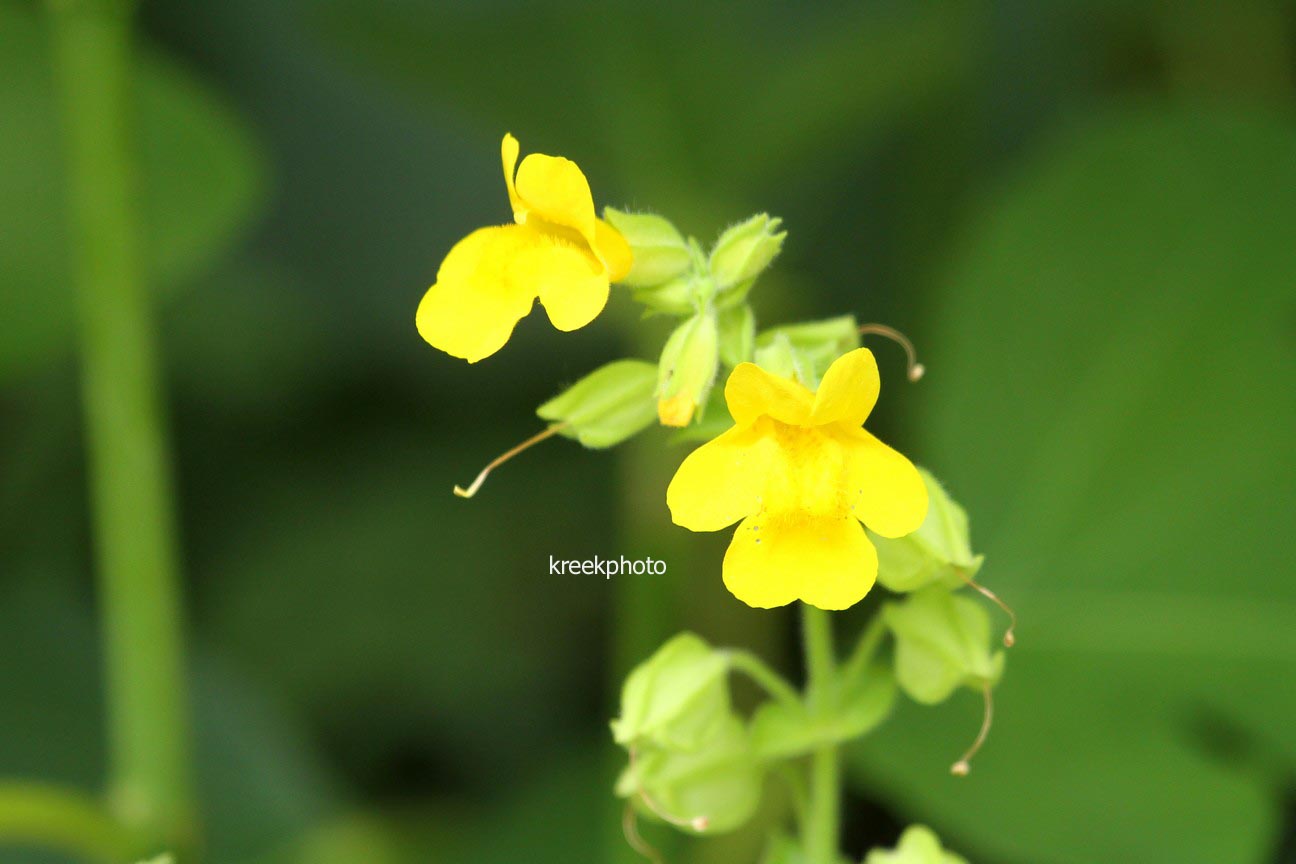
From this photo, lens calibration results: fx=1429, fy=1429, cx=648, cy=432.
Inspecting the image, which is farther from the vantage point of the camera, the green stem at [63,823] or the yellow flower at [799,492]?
the green stem at [63,823]

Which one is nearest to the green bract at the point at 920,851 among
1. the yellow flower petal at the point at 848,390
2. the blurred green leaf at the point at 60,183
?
the yellow flower petal at the point at 848,390

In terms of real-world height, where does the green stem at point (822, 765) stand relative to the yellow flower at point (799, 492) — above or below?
below

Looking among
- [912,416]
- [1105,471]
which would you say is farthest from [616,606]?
[1105,471]

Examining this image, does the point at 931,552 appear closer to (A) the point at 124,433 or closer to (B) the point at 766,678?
(B) the point at 766,678

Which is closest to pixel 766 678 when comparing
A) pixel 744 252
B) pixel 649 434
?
pixel 744 252

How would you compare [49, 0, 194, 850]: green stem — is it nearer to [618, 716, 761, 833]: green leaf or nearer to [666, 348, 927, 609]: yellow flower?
[618, 716, 761, 833]: green leaf

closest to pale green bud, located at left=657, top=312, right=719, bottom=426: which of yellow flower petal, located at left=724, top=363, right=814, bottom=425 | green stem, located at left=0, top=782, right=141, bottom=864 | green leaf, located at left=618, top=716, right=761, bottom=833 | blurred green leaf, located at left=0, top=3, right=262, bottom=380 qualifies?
yellow flower petal, located at left=724, top=363, right=814, bottom=425

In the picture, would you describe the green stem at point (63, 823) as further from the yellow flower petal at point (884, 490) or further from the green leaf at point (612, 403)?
the yellow flower petal at point (884, 490)
